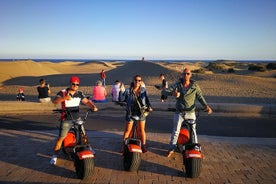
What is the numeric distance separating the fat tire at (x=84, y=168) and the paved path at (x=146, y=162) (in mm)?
112

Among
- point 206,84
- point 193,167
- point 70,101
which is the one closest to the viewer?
point 193,167

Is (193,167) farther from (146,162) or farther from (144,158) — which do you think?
(144,158)

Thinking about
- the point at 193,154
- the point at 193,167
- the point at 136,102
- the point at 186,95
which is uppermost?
the point at 186,95

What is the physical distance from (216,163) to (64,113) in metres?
3.11

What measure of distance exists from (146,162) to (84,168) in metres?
1.46

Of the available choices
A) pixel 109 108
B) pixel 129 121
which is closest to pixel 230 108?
pixel 109 108

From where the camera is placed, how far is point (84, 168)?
499 cm

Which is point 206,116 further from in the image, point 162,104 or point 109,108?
point 109,108

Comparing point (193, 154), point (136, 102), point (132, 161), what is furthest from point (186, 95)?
point (132, 161)

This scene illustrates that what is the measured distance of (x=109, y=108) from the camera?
11461mm

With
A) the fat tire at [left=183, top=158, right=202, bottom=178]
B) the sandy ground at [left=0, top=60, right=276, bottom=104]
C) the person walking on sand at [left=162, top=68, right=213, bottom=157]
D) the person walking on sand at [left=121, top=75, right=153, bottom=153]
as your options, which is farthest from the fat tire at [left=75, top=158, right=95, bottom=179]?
the sandy ground at [left=0, top=60, right=276, bottom=104]

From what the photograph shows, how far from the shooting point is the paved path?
5.19 meters

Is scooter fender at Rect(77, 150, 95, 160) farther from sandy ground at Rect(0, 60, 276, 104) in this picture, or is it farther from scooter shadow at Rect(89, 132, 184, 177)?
sandy ground at Rect(0, 60, 276, 104)

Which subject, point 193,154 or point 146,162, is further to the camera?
point 146,162
